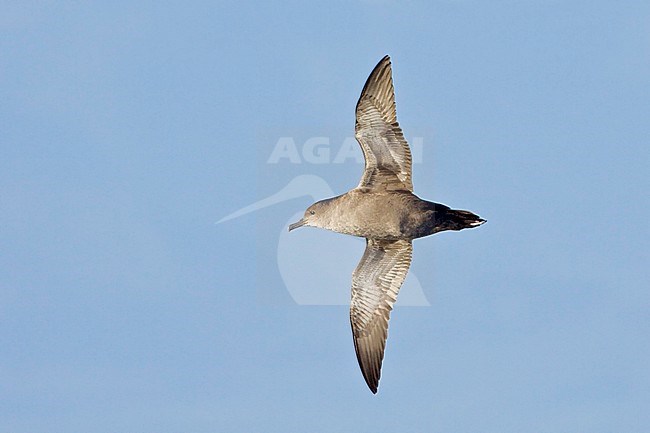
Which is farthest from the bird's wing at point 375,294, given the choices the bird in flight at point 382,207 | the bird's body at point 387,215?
the bird's body at point 387,215

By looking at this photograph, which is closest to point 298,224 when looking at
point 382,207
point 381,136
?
point 382,207

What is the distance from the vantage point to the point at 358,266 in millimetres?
22641

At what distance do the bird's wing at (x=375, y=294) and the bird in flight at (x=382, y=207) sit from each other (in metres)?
0.02

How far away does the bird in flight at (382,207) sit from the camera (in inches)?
824

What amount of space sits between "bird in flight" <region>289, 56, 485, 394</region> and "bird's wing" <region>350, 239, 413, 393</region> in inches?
0.8

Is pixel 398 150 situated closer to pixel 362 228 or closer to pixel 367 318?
pixel 362 228

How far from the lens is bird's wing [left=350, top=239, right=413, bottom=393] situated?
22.4 meters

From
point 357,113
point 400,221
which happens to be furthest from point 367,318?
point 357,113

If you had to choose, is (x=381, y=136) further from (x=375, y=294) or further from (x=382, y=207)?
(x=375, y=294)

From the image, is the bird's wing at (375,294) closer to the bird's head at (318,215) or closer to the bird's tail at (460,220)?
the bird's head at (318,215)

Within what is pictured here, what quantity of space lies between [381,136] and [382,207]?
1279 mm

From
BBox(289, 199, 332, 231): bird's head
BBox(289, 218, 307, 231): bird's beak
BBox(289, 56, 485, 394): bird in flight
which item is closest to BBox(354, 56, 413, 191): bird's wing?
BBox(289, 56, 485, 394): bird in flight

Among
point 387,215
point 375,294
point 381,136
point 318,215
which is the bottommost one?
point 375,294

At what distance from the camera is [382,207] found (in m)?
21.2
